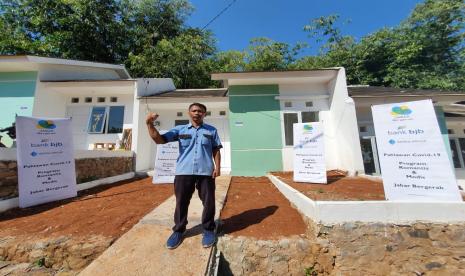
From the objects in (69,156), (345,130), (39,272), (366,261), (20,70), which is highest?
(20,70)

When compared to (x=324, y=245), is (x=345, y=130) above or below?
above

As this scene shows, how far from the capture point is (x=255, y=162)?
903cm

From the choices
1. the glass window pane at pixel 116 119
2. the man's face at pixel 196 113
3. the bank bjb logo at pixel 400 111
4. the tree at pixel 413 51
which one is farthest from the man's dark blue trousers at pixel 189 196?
the tree at pixel 413 51

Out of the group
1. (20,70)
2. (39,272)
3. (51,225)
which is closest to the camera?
(39,272)

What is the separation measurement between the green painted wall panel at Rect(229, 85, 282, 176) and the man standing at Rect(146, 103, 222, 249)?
6.12m

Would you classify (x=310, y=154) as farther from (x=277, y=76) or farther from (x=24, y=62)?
(x=24, y=62)

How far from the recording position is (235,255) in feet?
9.67

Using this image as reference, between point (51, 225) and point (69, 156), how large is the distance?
2.21m

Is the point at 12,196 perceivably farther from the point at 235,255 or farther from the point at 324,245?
the point at 324,245

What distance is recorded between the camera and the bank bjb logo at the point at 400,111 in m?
3.78

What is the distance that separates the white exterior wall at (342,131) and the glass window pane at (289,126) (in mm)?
1524

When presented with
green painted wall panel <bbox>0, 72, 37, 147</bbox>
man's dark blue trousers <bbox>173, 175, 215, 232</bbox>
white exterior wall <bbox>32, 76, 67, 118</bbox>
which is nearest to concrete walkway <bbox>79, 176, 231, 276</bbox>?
man's dark blue trousers <bbox>173, 175, 215, 232</bbox>

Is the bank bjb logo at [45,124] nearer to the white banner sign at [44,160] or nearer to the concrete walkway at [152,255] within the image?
the white banner sign at [44,160]

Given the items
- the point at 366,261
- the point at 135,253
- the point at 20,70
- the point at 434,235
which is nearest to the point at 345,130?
the point at 434,235
